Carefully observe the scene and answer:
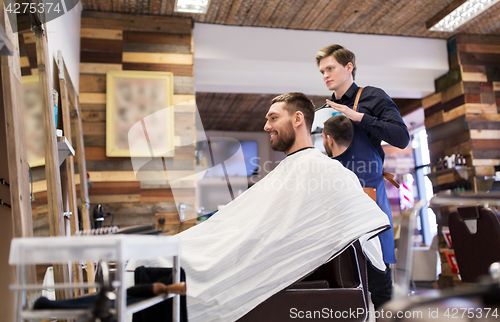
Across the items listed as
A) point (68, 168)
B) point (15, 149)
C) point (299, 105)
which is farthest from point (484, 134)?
point (15, 149)

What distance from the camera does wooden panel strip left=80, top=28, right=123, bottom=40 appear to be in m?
4.26

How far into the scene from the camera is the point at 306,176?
1.73 m

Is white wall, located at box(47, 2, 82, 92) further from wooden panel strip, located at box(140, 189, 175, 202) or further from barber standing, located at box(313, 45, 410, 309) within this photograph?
barber standing, located at box(313, 45, 410, 309)

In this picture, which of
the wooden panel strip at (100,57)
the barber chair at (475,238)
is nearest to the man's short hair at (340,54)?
the barber chair at (475,238)

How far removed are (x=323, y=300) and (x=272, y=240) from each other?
0.28m

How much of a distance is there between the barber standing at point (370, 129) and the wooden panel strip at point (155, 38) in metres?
2.56

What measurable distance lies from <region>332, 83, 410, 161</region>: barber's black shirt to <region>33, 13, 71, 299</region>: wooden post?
62.3 inches

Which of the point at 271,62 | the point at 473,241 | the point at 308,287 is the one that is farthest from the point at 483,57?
the point at 308,287

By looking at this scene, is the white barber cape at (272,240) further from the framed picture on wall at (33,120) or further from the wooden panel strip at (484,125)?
the wooden panel strip at (484,125)

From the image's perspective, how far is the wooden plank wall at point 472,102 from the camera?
16.3 feet

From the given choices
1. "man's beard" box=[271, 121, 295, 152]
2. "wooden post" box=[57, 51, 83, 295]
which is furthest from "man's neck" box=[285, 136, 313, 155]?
"wooden post" box=[57, 51, 83, 295]

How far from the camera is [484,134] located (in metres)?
4.99

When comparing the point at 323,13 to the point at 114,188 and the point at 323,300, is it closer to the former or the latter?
the point at 114,188

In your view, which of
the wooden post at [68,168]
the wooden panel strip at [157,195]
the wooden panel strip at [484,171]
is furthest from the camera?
the wooden panel strip at [484,171]
